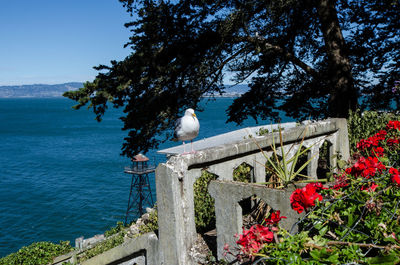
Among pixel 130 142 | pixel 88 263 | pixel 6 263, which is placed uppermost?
pixel 130 142

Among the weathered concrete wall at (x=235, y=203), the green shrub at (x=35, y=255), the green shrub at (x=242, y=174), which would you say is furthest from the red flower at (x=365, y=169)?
the green shrub at (x=35, y=255)

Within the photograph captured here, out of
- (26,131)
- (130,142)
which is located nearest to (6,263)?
(130,142)

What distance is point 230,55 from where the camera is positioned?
29.0 feet

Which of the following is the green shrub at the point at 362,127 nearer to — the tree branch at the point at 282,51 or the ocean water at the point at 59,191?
the tree branch at the point at 282,51

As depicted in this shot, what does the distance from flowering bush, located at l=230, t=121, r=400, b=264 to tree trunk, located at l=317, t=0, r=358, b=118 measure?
6.22m

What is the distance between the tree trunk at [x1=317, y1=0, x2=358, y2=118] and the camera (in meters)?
7.77

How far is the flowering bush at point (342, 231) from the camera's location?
4.29 ft

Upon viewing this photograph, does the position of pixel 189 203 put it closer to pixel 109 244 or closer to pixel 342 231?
pixel 342 231

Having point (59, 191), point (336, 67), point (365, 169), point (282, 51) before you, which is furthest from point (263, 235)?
point (59, 191)

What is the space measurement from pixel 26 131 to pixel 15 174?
56.7m

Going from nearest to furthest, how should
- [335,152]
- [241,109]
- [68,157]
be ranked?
[335,152]
[241,109]
[68,157]

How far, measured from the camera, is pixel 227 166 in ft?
9.61

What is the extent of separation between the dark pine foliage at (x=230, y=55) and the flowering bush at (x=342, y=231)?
6075 mm

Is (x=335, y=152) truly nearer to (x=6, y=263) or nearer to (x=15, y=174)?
(x=6, y=263)
